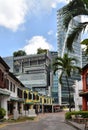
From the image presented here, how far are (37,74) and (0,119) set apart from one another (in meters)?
133

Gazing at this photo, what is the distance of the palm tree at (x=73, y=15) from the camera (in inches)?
750

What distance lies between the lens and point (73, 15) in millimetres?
19469

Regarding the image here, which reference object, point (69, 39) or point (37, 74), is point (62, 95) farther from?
point (69, 39)

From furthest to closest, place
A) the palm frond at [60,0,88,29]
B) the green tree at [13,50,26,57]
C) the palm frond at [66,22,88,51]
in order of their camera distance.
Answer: the green tree at [13,50,26,57], the palm frond at [60,0,88,29], the palm frond at [66,22,88,51]

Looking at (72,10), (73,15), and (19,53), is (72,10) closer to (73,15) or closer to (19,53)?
(73,15)

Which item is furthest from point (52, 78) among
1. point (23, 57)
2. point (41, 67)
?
point (23, 57)

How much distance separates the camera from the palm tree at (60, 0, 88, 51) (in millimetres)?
19047

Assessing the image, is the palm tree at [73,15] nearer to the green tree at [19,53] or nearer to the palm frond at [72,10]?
the palm frond at [72,10]

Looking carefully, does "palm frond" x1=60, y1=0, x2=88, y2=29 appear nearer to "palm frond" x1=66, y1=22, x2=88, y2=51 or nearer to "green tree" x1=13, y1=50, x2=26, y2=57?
"palm frond" x1=66, y1=22, x2=88, y2=51

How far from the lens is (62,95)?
173 m

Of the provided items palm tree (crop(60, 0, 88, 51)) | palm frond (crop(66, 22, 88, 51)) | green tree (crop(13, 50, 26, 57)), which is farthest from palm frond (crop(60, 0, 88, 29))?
green tree (crop(13, 50, 26, 57))

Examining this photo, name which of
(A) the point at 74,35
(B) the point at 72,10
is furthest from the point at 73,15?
(A) the point at 74,35

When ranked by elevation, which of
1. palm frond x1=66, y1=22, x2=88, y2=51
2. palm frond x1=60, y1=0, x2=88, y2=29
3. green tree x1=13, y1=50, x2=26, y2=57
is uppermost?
green tree x1=13, y1=50, x2=26, y2=57

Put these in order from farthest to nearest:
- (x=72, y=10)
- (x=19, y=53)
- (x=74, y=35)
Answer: (x=19, y=53) < (x=72, y=10) < (x=74, y=35)
